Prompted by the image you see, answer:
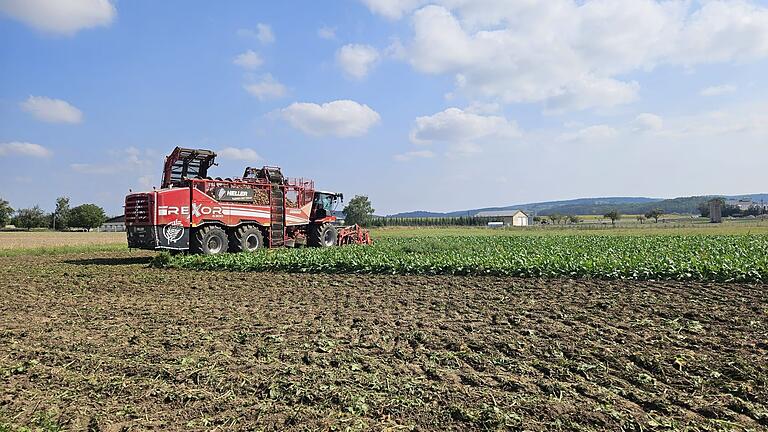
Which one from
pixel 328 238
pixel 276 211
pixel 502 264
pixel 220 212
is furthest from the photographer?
pixel 328 238

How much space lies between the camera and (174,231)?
18.3m

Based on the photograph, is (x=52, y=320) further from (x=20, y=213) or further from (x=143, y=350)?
(x=20, y=213)

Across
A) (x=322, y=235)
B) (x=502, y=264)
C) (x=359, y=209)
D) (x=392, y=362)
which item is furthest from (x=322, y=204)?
(x=359, y=209)

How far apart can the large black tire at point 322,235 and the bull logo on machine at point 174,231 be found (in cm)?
633

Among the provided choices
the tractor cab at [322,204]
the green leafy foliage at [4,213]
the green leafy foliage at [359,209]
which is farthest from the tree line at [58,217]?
the tractor cab at [322,204]

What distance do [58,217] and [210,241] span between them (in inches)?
3297

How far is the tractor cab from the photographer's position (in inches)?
931

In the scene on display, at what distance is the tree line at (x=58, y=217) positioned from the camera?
280 feet

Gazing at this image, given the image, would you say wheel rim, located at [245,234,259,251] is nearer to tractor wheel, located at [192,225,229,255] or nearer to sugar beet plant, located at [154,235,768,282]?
tractor wheel, located at [192,225,229,255]

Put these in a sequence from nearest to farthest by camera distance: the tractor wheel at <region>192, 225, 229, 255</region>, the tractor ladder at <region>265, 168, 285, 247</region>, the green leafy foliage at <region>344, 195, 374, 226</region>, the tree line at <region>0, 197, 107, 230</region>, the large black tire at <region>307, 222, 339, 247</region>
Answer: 1. the tractor wheel at <region>192, 225, 229, 255</region>
2. the tractor ladder at <region>265, 168, 285, 247</region>
3. the large black tire at <region>307, 222, 339, 247</region>
4. the tree line at <region>0, 197, 107, 230</region>
5. the green leafy foliage at <region>344, 195, 374, 226</region>

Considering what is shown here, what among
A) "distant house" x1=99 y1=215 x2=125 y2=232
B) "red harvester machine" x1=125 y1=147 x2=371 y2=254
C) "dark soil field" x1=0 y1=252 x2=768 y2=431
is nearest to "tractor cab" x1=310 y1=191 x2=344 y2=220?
"red harvester machine" x1=125 y1=147 x2=371 y2=254

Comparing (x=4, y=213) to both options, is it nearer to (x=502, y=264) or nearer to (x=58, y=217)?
(x=58, y=217)

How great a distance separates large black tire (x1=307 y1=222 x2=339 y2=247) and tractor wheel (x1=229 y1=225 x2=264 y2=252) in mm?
3057

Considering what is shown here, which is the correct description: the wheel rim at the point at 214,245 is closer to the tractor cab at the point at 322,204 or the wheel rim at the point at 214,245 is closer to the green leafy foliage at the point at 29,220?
the tractor cab at the point at 322,204
